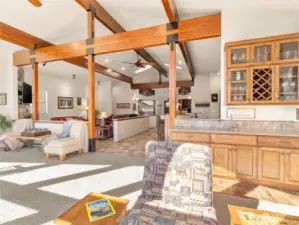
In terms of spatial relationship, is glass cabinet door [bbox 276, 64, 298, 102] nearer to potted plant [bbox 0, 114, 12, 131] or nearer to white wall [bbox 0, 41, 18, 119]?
potted plant [bbox 0, 114, 12, 131]

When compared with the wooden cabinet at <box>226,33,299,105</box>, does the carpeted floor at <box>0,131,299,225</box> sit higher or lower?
lower

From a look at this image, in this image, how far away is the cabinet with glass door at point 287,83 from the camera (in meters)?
2.63

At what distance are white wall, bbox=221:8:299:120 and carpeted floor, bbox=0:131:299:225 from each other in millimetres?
1348

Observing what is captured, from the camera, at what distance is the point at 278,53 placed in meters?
2.66

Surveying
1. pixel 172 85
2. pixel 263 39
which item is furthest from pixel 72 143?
pixel 263 39

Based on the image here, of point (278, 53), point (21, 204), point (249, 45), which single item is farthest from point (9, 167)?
point (278, 53)

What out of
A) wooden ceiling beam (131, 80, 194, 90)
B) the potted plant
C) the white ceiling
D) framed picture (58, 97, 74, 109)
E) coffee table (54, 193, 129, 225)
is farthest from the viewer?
wooden ceiling beam (131, 80, 194, 90)

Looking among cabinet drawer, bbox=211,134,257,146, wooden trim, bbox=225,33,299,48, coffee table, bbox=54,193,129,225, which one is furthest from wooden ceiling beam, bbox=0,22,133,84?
cabinet drawer, bbox=211,134,257,146

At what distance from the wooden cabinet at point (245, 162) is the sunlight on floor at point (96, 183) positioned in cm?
172

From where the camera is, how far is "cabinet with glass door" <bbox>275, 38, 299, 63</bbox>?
2596 millimetres

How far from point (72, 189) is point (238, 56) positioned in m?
3.70

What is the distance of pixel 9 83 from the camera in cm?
616

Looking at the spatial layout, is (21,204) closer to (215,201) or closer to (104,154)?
(104,154)

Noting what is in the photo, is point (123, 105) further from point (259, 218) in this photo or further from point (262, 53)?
point (259, 218)
